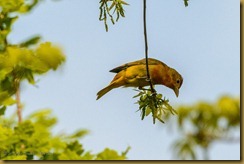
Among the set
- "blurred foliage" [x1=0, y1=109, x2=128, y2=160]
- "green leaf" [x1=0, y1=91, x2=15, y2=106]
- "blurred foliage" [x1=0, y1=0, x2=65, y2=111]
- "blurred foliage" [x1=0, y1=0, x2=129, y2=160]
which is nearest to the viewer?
"blurred foliage" [x1=0, y1=0, x2=65, y2=111]

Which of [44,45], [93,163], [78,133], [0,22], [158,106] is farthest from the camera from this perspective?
[0,22]

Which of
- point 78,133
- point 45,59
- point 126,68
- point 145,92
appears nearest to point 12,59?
point 45,59

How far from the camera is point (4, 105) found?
6.58m

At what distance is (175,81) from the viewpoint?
18.6 feet

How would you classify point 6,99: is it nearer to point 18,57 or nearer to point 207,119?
point 18,57

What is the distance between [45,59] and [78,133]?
2.07 metres

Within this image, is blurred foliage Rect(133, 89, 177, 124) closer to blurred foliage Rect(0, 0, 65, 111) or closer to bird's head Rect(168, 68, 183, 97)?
blurred foliage Rect(0, 0, 65, 111)

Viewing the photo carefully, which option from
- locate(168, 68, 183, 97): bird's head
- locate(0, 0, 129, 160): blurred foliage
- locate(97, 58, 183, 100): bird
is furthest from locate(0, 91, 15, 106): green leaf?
locate(168, 68, 183, 97): bird's head

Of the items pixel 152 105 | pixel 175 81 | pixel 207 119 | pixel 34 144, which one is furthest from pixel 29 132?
pixel 207 119

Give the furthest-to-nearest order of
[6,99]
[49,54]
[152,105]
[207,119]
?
1. [207,119]
2. [6,99]
3. [49,54]
4. [152,105]

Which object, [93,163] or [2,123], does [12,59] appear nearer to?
[93,163]

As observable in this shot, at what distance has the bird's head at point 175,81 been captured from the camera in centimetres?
560

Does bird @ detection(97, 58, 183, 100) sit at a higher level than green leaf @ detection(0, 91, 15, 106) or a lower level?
higher

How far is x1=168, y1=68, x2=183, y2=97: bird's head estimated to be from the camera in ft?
18.4
